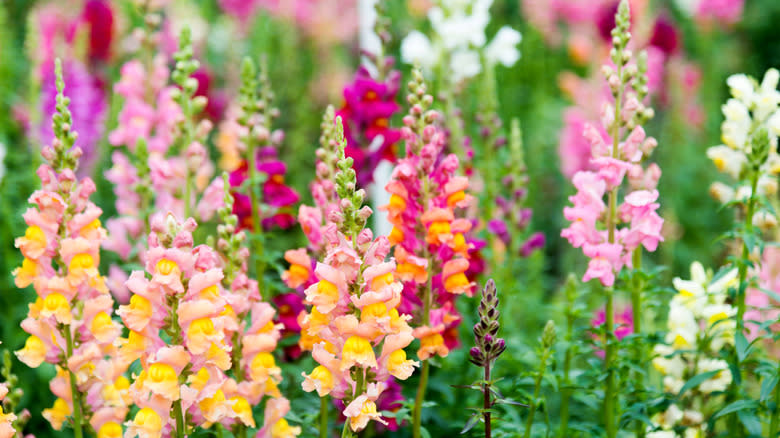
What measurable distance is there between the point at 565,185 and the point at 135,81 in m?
3.84

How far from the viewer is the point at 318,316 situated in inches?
93.2

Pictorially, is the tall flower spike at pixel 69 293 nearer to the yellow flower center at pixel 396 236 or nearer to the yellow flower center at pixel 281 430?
the yellow flower center at pixel 281 430

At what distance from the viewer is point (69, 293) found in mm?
2527

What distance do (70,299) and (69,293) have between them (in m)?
0.04

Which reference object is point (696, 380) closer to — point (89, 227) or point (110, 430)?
point (110, 430)

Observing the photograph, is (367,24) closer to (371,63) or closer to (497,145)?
(371,63)

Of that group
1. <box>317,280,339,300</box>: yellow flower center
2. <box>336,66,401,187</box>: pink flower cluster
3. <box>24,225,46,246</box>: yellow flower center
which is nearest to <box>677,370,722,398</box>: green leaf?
<box>317,280,339,300</box>: yellow flower center

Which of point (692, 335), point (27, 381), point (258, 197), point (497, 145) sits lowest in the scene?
point (27, 381)

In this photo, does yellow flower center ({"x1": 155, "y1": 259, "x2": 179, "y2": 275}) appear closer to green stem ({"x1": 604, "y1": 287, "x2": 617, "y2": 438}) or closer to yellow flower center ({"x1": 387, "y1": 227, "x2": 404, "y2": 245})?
yellow flower center ({"x1": 387, "y1": 227, "x2": 404, "y2": 245})

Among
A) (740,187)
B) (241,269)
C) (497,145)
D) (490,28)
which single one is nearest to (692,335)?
(740,187)

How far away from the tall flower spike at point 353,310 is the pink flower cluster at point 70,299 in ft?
2.19

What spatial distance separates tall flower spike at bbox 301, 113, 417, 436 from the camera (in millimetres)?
2252

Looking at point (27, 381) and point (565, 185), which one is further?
point (565, 185)

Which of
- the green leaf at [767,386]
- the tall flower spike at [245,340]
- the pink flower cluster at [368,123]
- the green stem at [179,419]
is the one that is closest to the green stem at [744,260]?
the green leaf at [767,386]
